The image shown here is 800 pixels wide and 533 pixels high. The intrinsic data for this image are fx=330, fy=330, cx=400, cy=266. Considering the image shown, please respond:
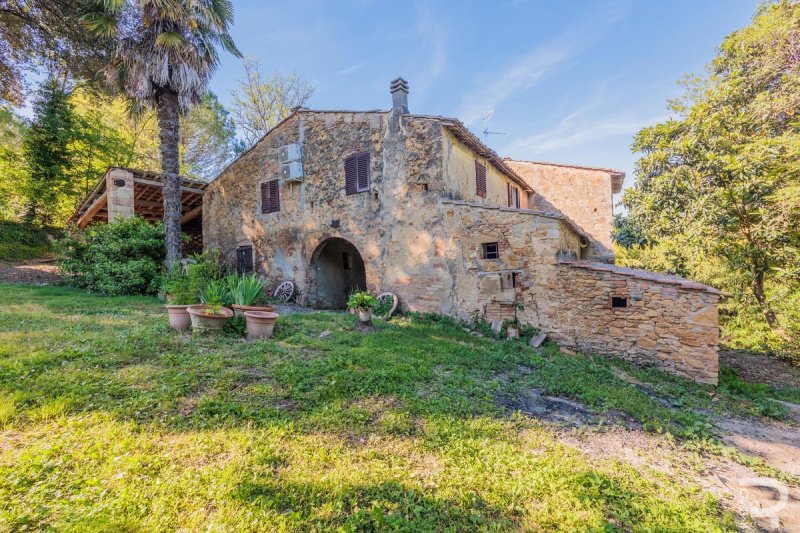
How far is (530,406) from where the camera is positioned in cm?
479

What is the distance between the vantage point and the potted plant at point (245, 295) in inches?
274

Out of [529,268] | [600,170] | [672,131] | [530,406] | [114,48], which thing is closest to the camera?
[530,406]

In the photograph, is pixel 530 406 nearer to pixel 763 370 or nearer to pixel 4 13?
pixel 763 370

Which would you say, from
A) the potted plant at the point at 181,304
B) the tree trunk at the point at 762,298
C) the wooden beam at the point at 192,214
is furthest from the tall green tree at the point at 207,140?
the tree trunk at the point at 762,298

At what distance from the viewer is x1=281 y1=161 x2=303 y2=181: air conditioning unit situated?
11817 millimetres

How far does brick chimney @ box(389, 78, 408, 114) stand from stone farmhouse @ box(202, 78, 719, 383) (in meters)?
0.04

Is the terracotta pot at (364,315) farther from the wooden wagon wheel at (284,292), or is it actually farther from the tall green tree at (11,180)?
the tall green tree at (11,180)

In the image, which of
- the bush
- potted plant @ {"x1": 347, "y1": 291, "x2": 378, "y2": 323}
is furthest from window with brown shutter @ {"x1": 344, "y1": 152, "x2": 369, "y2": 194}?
the bush

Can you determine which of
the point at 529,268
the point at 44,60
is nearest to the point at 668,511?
the point at 529,268

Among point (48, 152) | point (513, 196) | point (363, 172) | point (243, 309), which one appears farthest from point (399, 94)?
point (48, 152)

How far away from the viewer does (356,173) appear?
10883 mm

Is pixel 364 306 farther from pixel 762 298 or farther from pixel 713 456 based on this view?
pixel 762 298

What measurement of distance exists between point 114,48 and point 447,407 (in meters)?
14.6

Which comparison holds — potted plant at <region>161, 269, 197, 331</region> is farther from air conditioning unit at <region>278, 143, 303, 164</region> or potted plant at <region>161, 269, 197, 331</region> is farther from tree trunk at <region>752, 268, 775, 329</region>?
tree trunk at <region>752, 268, 775, 329</region>
